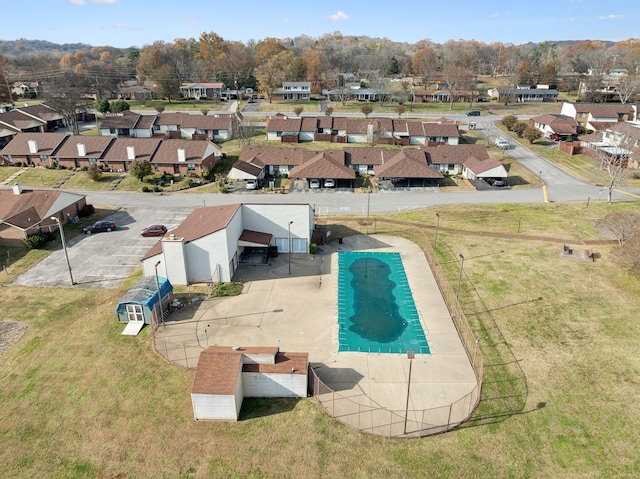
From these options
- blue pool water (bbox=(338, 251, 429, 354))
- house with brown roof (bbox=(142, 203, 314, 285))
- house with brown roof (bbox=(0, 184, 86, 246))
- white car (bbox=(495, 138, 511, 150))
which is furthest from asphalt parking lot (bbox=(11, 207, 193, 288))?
white car (bbox=(495, 138, 511, 150))

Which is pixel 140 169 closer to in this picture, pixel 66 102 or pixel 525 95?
pixel 66 102

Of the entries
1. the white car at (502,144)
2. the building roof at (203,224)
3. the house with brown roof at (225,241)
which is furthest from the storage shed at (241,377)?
the white car at (502,144)

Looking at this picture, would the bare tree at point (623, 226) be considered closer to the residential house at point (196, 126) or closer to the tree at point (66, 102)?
the residential house at point (196, 126)

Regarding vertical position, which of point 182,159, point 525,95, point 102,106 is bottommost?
point 182,159

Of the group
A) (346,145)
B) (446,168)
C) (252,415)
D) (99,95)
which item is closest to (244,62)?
(99,95)

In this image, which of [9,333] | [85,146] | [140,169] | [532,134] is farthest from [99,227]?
[532,134]

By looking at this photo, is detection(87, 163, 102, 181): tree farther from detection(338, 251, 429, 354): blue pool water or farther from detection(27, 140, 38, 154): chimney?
detection(338, 251, 429, 354): blue pool water

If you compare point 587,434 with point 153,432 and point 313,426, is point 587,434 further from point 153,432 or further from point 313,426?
point 153,432
